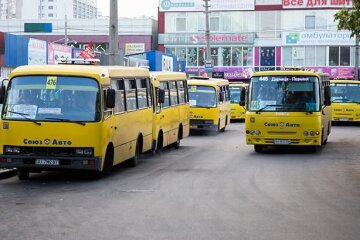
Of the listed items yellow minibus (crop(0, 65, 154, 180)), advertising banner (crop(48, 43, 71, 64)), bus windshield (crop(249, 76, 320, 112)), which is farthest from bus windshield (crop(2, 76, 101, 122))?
advertising banner (crop(48, 43, 71, 64))

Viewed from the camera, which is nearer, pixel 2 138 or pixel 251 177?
pixel 2 138

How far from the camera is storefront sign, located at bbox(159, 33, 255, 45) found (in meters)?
74.5

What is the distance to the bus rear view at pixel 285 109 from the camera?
2180 cm

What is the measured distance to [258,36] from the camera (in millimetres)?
74750

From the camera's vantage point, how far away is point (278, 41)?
7362 cm

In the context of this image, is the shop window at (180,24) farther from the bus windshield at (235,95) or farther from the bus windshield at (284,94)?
the bus windshield at (284,94)

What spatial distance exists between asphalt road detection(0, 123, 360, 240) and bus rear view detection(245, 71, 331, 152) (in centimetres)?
222

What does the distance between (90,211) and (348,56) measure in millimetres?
64627

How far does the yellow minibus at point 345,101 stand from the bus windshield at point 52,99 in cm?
2660

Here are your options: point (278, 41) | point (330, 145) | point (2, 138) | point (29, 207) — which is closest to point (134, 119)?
point (2, 138)

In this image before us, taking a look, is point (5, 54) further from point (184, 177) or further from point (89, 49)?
point (184, 177)

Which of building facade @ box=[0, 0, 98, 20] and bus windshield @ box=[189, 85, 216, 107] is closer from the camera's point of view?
bus windshield @ box=[189, 85, 216, 107]

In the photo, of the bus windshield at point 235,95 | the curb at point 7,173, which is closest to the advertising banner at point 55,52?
the bus windshield at point 235,95

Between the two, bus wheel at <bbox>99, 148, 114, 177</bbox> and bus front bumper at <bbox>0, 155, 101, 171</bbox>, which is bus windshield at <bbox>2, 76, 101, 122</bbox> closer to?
bus front bumper at <bbox>0, 155, 101, 171</bbox>
